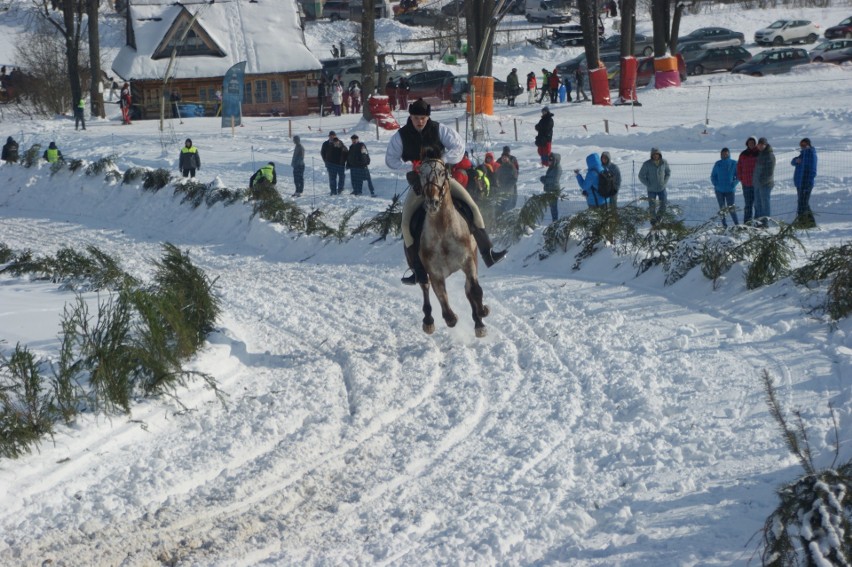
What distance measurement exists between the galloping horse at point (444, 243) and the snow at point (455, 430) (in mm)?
390

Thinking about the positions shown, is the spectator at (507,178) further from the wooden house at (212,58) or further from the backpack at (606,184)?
the wooden house at (212,58)

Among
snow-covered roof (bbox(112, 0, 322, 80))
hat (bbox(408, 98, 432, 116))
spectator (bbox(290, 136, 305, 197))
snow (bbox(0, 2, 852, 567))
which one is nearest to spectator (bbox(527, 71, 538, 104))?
snow-covered roof (bbox(112, 0, 322, 80))

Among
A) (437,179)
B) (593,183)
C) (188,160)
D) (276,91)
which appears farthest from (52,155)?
(437,179)

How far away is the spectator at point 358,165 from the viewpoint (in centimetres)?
2519

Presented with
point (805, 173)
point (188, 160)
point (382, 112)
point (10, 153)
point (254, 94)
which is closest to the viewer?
point (805, 173)

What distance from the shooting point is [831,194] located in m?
19.5

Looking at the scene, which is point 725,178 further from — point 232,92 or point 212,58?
point 212,58

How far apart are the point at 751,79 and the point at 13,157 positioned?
93.5 ft

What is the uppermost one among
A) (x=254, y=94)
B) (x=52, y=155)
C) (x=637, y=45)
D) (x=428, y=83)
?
(x=637, y=45)

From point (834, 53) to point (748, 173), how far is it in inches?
1258

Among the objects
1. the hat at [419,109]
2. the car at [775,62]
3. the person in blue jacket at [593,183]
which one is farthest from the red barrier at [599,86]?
the hat at [419,109]

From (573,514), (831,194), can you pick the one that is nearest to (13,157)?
(831,194)

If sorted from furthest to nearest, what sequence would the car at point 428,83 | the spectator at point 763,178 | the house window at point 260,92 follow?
the house window at point 260,92 → the car at point 428,83 → the spectator at point 763,178

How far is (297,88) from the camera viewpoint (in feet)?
172
